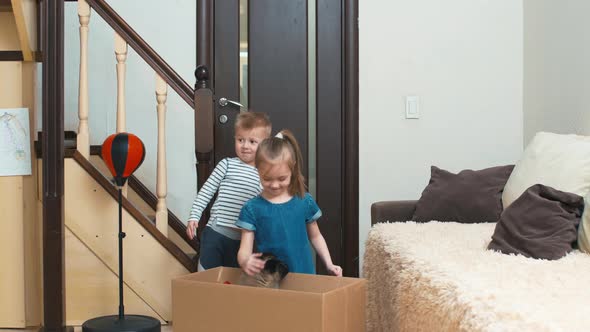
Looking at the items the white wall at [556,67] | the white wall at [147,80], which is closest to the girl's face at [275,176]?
the white wall at [556,67]

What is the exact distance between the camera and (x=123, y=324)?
300 centimetres

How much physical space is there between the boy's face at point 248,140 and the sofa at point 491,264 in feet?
1.94

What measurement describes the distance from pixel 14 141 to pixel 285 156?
4.97 feet

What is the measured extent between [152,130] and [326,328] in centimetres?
258

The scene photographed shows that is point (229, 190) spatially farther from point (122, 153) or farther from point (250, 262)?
point (250, 262)

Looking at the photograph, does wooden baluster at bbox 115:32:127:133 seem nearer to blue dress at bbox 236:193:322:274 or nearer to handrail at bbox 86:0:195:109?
handrail at bbox 86:0:195:109

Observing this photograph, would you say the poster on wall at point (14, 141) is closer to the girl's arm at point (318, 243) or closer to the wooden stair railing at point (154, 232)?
the wooden stair railing at point (154, 232)

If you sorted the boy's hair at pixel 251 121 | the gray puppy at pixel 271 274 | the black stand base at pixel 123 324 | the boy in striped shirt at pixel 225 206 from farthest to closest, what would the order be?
the black stand base at pixel 123 324
the boy in striped shirt at pixel 225 206
the boy's hair at pixel 251 121
the gray puppy at pixel 271 274

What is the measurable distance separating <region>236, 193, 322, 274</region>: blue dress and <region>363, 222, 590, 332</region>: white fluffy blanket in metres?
0.32

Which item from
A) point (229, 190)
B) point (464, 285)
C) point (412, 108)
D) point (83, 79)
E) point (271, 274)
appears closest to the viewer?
point (464, 285)

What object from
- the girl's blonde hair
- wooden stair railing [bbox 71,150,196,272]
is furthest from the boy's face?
wooden stair railing [bbox 71,150,196,272]

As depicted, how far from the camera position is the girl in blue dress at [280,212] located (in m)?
2.22

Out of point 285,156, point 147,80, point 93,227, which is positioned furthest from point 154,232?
point 285,156

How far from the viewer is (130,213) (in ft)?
10.9
